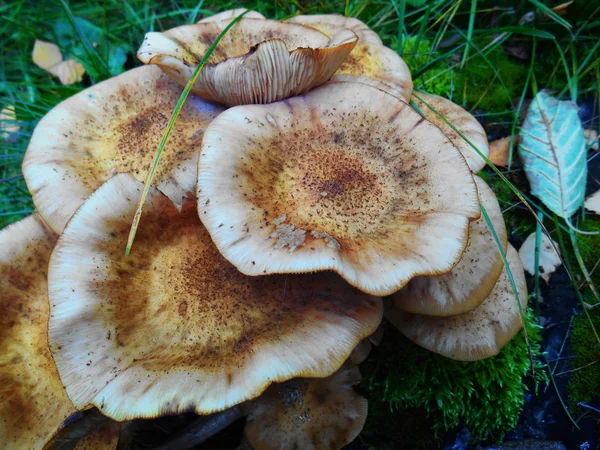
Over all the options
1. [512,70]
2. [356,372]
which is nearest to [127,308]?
[356,372]

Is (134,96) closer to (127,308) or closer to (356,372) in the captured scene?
(127,308)

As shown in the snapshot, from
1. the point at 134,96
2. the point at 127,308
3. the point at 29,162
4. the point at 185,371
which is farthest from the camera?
the point at 134,96

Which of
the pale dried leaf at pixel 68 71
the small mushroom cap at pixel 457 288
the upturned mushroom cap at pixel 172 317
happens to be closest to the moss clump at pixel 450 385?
the small mushroom cap at pixel 457 288

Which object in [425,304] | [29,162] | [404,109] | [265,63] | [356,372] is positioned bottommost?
[356,372]

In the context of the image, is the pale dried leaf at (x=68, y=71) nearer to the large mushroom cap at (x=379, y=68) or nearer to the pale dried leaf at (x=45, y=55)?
the pale dried leaf at (x=45, y=55)

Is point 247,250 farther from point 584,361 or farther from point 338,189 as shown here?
point 584,361
